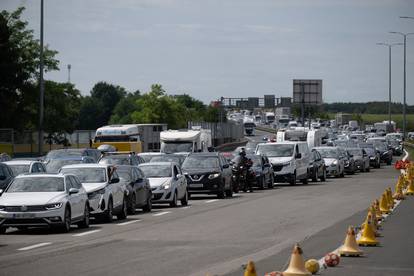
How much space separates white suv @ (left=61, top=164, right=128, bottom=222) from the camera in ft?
89.1

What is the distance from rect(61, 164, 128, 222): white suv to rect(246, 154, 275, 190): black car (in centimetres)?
1799

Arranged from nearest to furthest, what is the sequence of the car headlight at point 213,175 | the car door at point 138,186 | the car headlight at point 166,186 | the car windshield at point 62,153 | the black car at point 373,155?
the car door at point 138,186
the car headlight at point 166,186
the car headlight at point 213,175
the car windshield at point 62,153
the black car at point 373,155

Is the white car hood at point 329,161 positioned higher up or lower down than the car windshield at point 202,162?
lower down

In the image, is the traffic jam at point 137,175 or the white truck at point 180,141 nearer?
the traffic jam at point 137,175

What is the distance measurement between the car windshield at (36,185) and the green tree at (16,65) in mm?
49058

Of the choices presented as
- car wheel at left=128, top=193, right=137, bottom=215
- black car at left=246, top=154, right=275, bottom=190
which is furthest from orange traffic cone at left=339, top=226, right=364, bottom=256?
black car at left=246, top=154, right=275, bottom=190

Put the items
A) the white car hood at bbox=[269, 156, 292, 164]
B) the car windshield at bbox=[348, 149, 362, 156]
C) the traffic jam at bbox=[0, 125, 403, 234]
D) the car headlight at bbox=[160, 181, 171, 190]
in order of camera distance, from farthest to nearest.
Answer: the car windshield at bbox=[348, 149, 362, 156]
the white car hood at bbox=[269, 156, 292, 164]
the car headlight at bbox=[160, 181, 171, 190]
the traffic jam at bbox=[0, 125, 403, 234]

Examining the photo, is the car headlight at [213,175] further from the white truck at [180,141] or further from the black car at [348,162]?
the black car at [348,162]

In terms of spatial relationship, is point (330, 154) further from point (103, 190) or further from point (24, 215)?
point (24, 215)

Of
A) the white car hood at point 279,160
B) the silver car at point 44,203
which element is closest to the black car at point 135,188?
the silver car at point 44,203

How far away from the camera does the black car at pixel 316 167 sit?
54.5 meters

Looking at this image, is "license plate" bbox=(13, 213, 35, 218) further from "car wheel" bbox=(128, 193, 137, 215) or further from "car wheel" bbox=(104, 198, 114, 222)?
"car wheel" bbox=(128, 193, 137, 215)

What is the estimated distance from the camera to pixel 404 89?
116m

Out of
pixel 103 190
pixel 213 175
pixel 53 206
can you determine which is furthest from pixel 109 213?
pixel 213 175
